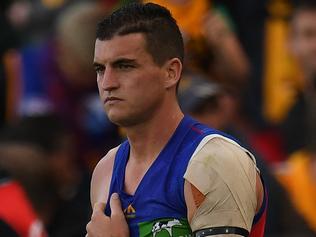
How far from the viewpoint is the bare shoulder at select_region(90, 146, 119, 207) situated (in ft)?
16.6

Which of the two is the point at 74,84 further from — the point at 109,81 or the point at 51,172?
the point at 109,81

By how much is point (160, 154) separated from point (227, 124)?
3067 mm

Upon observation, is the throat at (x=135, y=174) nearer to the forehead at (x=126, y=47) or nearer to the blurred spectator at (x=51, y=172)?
the forehead at (x=126, y=47)

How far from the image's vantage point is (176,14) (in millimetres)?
8148

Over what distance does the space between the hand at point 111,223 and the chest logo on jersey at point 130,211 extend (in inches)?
0.6

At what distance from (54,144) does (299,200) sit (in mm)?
1903

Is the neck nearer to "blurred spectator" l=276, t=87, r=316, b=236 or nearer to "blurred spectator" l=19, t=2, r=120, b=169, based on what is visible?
"blurred spectator" l=276, t=87, r=316, b=236

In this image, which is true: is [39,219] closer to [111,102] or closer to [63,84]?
[63,84]

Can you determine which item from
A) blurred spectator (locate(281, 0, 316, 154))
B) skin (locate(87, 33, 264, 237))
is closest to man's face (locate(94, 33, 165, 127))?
skin (locate(87, 33, 264, 237))

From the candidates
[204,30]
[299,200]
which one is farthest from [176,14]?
[299,200]

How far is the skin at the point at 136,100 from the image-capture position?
4.73 metres

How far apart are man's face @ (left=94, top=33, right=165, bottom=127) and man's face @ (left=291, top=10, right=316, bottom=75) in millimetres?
4419

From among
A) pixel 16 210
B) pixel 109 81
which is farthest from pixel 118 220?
pixel 16 210

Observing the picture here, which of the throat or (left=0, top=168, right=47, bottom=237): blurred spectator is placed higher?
the throat
